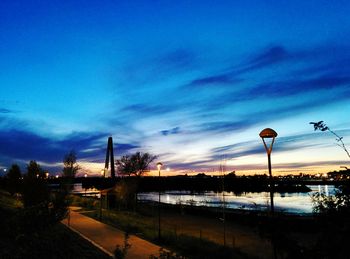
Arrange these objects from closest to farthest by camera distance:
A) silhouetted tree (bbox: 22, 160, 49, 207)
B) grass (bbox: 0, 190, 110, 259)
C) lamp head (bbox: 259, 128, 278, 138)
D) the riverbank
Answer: the riverbank → lamp head (bbox: 259, 128, 278, 138) → grass (bbox: 0, 190, 110, 259) → silhouetted tree (bbox: 22, 160, 49, 207)

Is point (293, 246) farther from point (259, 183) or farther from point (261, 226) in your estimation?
point (259, 183)

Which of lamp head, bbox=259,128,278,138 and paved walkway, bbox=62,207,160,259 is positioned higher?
lamp head, bbox=259,128,278,138

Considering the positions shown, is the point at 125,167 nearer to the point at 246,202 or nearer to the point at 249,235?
the point at 246,202

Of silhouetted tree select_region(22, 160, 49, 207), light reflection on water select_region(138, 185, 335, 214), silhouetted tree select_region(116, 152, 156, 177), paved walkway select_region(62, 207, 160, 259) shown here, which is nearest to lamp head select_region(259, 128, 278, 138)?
paved walkway select_region(62, 207, 160, 259)

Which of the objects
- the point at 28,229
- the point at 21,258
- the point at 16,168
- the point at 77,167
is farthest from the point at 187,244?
the point at 77,167

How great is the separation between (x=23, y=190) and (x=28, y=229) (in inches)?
181

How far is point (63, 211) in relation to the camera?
12.6 m

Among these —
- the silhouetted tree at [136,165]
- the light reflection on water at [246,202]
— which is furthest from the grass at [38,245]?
the silhouetted tree at [136,165]

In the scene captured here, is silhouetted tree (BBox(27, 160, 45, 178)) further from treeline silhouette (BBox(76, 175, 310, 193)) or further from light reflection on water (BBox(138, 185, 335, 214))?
treeline silhouette (BBox(76, 175, 310, 193))

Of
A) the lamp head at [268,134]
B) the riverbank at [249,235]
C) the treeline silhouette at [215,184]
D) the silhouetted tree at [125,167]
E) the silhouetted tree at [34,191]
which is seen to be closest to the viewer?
the riverbank at [249,235]

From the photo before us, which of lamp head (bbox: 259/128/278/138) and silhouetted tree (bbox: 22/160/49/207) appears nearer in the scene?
lamp head (bbox: 259/128/278/138)

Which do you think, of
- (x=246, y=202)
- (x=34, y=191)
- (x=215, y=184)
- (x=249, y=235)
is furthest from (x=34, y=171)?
(x=215, y=184)

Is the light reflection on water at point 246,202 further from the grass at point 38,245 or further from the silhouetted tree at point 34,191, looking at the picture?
the grass at point 38,245

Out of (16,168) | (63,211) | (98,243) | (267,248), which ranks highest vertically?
(16,168)
